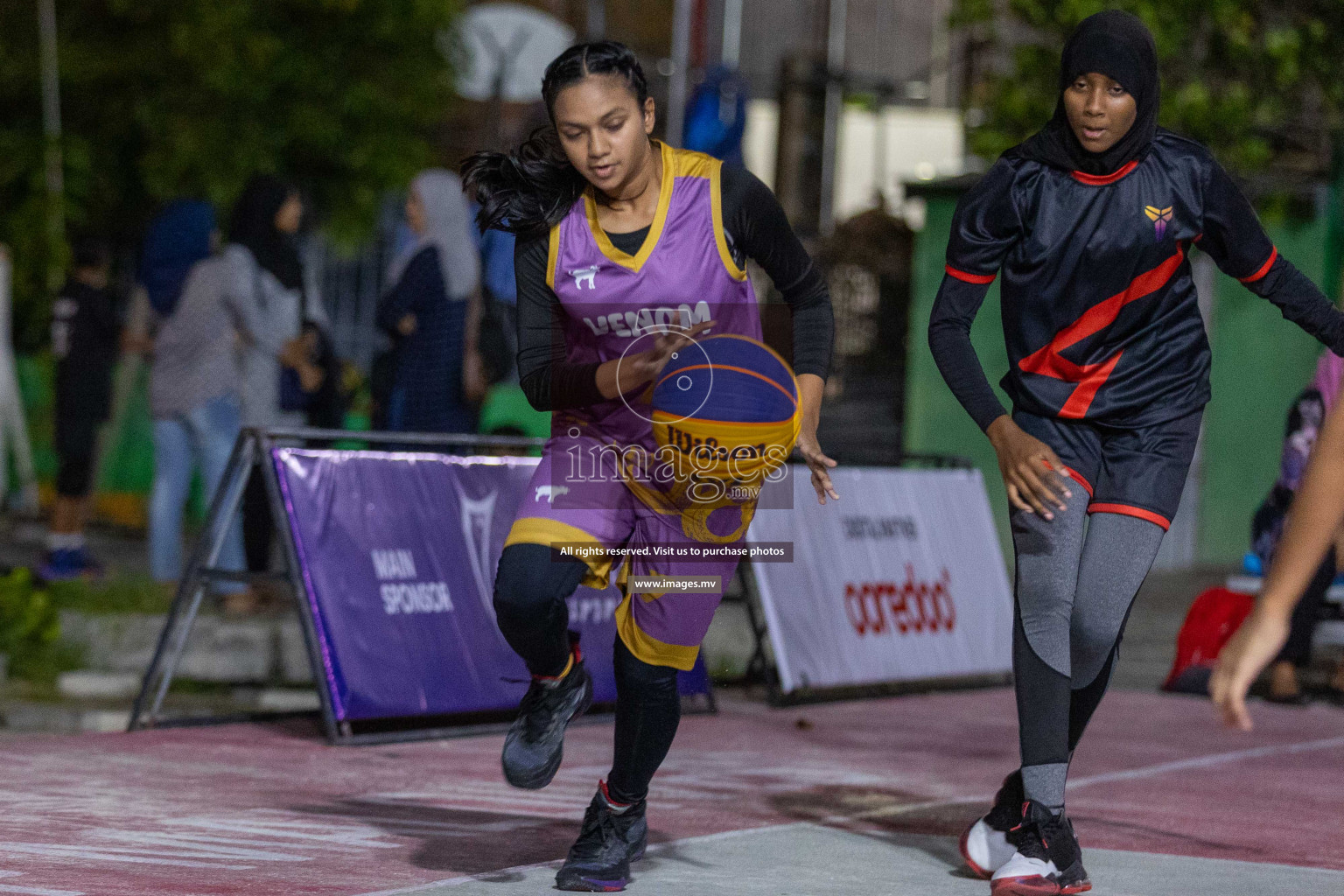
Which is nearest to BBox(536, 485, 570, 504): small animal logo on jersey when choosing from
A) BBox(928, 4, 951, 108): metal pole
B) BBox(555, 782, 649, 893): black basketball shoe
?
BBox(555, 782, 649, 893): black basketball shoe

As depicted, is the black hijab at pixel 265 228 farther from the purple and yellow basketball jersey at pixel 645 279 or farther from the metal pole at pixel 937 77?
the metal pole at pixel 937 77

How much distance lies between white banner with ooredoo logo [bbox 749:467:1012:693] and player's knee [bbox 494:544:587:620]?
4.04 metres

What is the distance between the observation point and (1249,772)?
7652 mm

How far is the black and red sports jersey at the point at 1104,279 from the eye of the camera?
475 cm

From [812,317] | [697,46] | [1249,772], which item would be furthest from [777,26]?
[812,317]

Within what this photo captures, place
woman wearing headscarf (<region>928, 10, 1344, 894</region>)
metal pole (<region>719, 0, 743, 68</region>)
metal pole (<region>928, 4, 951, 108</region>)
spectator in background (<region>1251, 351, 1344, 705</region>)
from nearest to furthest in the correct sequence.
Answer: woman wearing headscarf (<region>928, 10, 1344, 894</region>) → spectator in background (<region>1251, 351, 1344, 705</region>) → metal pole (<region>719, 0, 743, 68</region>) → metal pole (<region>928, 4, 951, 108</region>)

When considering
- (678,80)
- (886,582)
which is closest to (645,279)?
(886,582)

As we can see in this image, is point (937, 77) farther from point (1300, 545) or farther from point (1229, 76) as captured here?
point (1300, 545)

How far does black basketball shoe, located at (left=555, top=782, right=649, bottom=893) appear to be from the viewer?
454 centimetres

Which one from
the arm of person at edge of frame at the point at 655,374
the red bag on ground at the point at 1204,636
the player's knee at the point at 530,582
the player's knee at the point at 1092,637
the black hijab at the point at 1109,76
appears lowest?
the red bag on ground at the point at 1204,636

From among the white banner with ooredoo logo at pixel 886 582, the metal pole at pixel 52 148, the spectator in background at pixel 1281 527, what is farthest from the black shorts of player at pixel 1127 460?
the metal pole at pixel 52 148

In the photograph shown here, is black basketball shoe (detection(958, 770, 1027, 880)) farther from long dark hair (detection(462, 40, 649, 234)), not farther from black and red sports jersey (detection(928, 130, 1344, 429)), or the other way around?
long dark hair (detection(462, 40, 649, 234))

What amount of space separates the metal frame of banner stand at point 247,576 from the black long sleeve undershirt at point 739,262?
2.72 metres

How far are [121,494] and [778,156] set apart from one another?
12.4m
